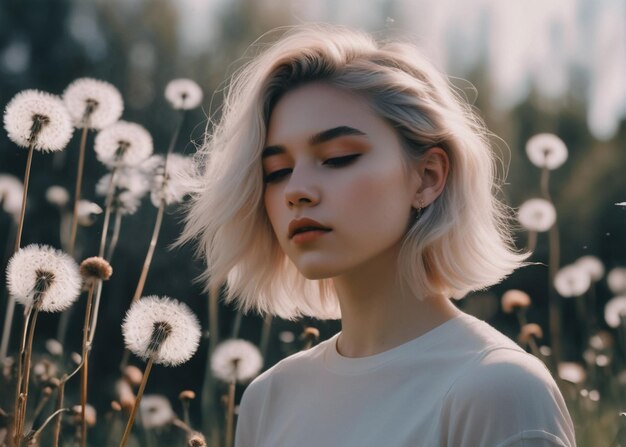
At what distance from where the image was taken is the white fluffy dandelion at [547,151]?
2445 mm

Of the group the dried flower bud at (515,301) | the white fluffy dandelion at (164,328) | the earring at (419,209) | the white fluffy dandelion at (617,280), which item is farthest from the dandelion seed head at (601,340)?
the white fluffy dandelion at (164,328)

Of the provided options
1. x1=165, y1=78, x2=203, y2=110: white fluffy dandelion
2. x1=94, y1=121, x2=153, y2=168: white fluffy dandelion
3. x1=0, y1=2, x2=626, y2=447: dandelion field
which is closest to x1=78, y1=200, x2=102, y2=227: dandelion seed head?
x1=0, y1=2, x2=626, y2=447: dandelion field

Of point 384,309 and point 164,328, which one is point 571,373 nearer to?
point 384,309

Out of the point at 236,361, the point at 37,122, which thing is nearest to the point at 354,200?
the point at 37,122

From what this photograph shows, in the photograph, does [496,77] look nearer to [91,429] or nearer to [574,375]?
[574,375]

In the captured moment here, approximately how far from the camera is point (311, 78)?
1535 mm

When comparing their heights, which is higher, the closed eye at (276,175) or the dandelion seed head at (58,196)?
the closed eye at (276,175)

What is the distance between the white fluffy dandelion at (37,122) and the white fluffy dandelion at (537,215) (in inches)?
50.0

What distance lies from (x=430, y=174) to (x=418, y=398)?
0.40m

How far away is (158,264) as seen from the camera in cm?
280

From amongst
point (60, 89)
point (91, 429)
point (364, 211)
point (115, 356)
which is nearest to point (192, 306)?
point (115, 356)

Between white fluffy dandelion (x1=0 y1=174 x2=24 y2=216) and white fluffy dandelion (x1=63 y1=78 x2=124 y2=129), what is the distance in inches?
13.3

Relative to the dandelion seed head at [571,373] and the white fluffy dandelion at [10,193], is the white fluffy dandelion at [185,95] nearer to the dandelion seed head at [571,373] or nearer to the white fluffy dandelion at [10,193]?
the white fluffy dandelion at [10,193]

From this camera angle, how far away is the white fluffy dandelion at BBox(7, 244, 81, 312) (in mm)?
1596
